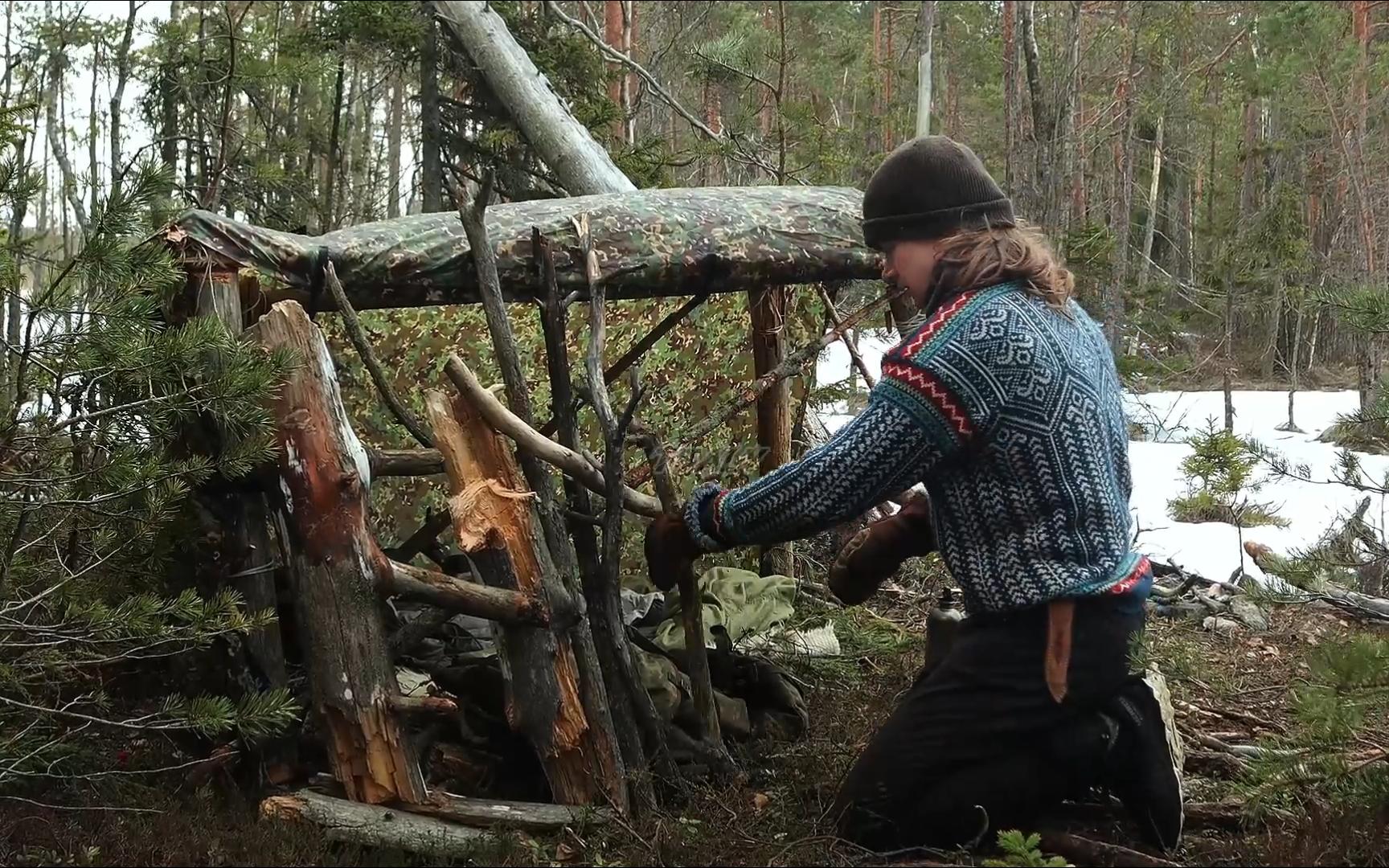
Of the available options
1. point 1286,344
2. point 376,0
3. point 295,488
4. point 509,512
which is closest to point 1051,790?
point 509,512

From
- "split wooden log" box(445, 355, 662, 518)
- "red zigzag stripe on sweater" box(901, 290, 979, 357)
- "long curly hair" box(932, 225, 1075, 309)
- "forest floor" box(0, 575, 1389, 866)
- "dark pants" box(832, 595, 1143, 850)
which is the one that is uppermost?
"long curly hair" box(932, 225, 1075, 309)

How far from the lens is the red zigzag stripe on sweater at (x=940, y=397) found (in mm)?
2701

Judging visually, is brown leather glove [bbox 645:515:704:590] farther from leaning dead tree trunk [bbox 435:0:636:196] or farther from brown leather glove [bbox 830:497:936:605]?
leaning dead tree trunk [bbox 435:0:636:196]

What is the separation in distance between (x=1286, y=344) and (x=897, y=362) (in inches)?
991

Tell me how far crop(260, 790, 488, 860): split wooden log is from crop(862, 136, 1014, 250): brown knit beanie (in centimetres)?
202

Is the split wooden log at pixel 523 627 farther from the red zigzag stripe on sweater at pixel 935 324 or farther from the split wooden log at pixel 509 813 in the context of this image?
the red zigzag stripe on sweater at pixel 935 324

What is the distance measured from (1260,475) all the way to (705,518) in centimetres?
992

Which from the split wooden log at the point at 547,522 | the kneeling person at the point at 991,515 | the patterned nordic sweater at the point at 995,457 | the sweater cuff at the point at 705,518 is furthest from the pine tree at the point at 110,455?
the patterned nordic sweater at the point at 995,457

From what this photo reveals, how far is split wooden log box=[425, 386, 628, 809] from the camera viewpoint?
3.39 m

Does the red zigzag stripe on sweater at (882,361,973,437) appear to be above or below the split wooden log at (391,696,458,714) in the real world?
above

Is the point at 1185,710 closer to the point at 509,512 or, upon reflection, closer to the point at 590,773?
the point at 590,773

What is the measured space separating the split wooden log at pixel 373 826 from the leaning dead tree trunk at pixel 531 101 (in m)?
5.60

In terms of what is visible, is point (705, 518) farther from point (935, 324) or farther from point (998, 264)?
point (998, 264)

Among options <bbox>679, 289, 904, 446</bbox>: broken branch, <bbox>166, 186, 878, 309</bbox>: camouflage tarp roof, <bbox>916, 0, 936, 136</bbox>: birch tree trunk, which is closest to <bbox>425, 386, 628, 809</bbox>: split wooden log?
<bbox>166, 186, 878, 309</bbox>: camouflage tarp roof
